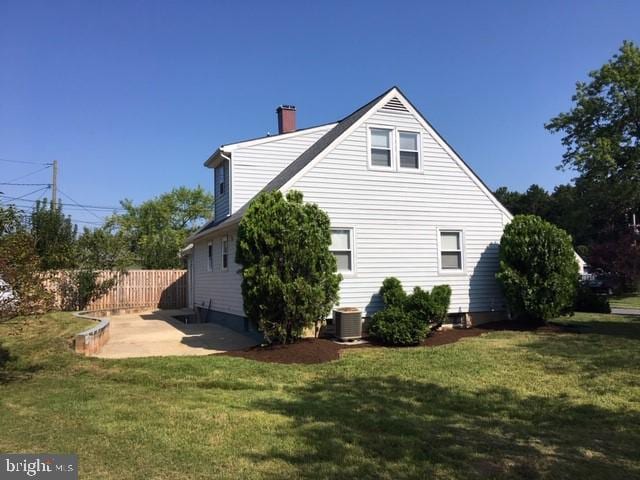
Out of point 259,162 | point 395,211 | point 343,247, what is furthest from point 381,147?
point 259,162

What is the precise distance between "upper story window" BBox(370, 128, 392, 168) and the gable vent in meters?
0.65

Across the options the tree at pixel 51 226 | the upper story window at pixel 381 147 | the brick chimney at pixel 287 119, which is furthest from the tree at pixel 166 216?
the upper story window at pixel 381 147

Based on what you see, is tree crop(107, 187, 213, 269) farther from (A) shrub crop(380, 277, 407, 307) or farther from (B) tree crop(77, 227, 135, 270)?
(A) shrub crop(380, 277, 407, 307)

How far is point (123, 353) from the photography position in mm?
10594

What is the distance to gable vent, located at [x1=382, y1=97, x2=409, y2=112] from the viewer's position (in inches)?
553

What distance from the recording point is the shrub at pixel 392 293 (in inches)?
499

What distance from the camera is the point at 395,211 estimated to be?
45.1ft

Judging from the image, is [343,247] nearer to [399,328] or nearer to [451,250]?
[399,328]

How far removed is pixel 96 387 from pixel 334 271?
5.67 m

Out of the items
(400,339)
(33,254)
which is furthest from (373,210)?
(33,254)

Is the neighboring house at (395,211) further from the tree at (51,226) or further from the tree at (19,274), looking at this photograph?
the tree at (51,226)

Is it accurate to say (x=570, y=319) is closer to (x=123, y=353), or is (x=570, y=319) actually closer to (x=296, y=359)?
(x=296, y=359)

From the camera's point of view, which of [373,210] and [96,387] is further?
[373,210]

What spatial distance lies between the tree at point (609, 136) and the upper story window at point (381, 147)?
24.4 metres
